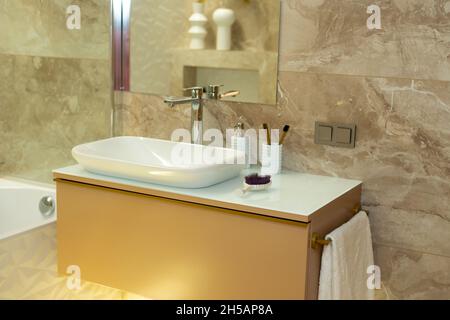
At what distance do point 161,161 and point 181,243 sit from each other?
1.62 feet

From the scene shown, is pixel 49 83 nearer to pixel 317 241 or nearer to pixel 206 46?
pixel 206 46

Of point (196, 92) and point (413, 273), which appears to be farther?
point (196, 92)

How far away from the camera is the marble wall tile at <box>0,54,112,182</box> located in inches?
106

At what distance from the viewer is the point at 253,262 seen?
187 centimetres

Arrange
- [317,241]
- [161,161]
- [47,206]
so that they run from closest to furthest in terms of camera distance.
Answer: [317,241] < [161,161] < [47,206]

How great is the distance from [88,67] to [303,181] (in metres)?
1.10

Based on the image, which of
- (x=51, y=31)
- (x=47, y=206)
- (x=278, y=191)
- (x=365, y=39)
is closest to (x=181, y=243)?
(x=278, y=191)

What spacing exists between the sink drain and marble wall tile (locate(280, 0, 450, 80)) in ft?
4.07

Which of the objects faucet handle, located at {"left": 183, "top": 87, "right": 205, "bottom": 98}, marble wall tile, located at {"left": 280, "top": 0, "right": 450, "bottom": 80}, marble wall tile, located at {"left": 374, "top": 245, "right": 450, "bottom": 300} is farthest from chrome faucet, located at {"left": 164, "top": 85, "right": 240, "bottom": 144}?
marble wall tile, located at {"left": 374, "top": 245, "right": 450, "bottom": 300}

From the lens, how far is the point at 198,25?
2363 mm

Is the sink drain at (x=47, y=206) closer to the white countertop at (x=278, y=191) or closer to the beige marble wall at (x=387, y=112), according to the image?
the white countertop at (x=278, y=191)

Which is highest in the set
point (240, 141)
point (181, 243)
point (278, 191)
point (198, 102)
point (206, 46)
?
point (206, 46)

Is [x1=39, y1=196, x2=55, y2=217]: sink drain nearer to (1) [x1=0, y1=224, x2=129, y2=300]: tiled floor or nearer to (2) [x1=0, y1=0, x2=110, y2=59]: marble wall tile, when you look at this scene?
(1) [x1=0, y1=224, x2=129, y2=300]: tiled floor
